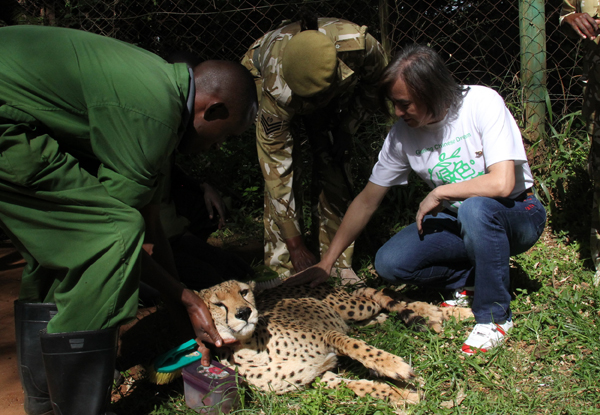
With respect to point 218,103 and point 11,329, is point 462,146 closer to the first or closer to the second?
point 218,103

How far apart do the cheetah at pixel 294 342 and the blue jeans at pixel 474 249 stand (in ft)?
0.79

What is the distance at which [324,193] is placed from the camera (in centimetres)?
392

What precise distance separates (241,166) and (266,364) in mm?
3086

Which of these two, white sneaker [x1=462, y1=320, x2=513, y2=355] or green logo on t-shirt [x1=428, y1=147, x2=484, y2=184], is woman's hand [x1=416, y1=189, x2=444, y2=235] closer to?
green logo on t-shirt [x1=428, y1=147, x2=484, y2=184]

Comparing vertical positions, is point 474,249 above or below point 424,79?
below

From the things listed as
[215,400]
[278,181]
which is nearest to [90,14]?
[278,181]

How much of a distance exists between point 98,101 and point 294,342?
1.53 m

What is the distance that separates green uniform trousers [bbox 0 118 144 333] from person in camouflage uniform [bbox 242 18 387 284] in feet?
4.88

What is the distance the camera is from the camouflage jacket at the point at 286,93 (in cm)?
335

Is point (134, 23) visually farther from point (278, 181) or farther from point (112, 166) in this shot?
point (112, 166)

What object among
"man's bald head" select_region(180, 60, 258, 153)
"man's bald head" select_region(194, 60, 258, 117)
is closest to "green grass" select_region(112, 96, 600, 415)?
"man's bald head" select_region(180, 60, 258, 153)

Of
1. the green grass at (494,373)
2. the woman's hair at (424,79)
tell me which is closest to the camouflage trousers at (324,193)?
the green grass at (494,373)

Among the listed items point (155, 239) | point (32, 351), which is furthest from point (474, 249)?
point (32, 351)

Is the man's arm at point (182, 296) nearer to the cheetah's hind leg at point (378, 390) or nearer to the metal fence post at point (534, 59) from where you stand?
the cheetah's hind leg at point (378, 390)
